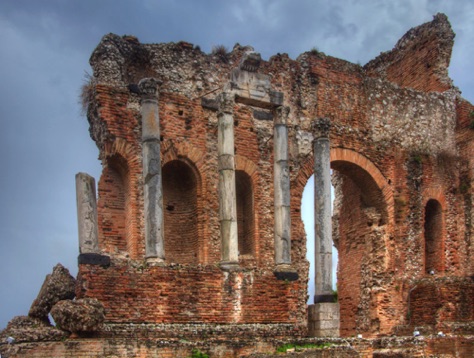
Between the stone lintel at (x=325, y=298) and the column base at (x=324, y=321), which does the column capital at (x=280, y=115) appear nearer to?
the stone lintel at (x=325, y=298)

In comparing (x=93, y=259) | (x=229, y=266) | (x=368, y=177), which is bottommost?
(x=229, y=266)

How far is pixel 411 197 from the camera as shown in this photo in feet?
64.2

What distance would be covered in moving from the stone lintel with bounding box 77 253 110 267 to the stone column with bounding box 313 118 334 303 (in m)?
5.04

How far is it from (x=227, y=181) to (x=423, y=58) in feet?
31.1

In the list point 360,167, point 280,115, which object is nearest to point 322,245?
point 280,115

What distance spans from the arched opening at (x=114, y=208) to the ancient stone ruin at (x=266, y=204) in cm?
3

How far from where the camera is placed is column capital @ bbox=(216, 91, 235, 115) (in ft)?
50.8

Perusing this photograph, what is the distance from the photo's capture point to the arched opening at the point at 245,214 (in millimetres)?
17062

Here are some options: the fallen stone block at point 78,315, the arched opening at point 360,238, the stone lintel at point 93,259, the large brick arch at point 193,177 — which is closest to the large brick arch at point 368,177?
the arched opening at point 360,238

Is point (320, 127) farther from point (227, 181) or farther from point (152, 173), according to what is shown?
point (152, 173)

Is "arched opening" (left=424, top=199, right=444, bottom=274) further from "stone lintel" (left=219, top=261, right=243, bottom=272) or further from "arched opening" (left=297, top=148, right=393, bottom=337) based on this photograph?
"stone lintel" (left=219, top=261, right=243, bottom=272)

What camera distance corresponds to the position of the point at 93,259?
1300cm

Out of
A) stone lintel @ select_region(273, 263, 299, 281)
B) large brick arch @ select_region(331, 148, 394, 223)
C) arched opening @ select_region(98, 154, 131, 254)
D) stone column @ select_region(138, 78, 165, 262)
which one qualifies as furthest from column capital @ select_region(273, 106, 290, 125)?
arched opening @ select_region(98, 154, 131, 254)

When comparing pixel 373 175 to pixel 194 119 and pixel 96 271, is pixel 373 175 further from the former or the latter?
pixel 96 271
